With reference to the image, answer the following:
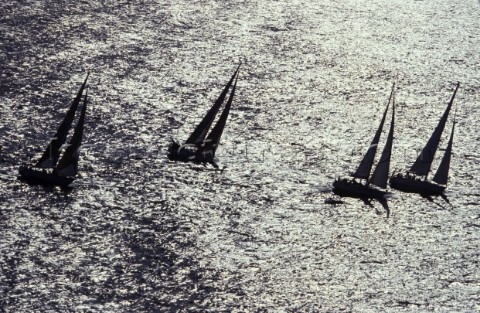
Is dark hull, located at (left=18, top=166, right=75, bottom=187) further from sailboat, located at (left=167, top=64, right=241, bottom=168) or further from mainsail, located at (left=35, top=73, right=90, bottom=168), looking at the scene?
sailboat, located at (left=167, top=64, right=241, bottom=168)

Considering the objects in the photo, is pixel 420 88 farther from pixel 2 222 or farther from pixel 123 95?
pixel 2 222

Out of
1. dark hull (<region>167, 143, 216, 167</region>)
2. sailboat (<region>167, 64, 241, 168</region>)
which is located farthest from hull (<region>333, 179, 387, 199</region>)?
dark hull (<region>167, 143, 216, 167</region>)

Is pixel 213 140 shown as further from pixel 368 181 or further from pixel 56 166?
pixel 56 166

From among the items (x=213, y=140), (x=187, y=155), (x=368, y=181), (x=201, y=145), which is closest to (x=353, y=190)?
(x=368, y=181)

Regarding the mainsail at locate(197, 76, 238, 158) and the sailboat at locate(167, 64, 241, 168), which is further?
the mainsail at locate(197, 76, 238, 158)

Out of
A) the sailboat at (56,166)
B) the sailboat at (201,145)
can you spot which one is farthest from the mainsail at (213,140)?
the sailboat at (56,166)

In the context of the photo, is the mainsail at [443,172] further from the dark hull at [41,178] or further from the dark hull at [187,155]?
the dark hull at [41,178]

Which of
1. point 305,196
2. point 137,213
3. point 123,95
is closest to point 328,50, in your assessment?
point 123,95
